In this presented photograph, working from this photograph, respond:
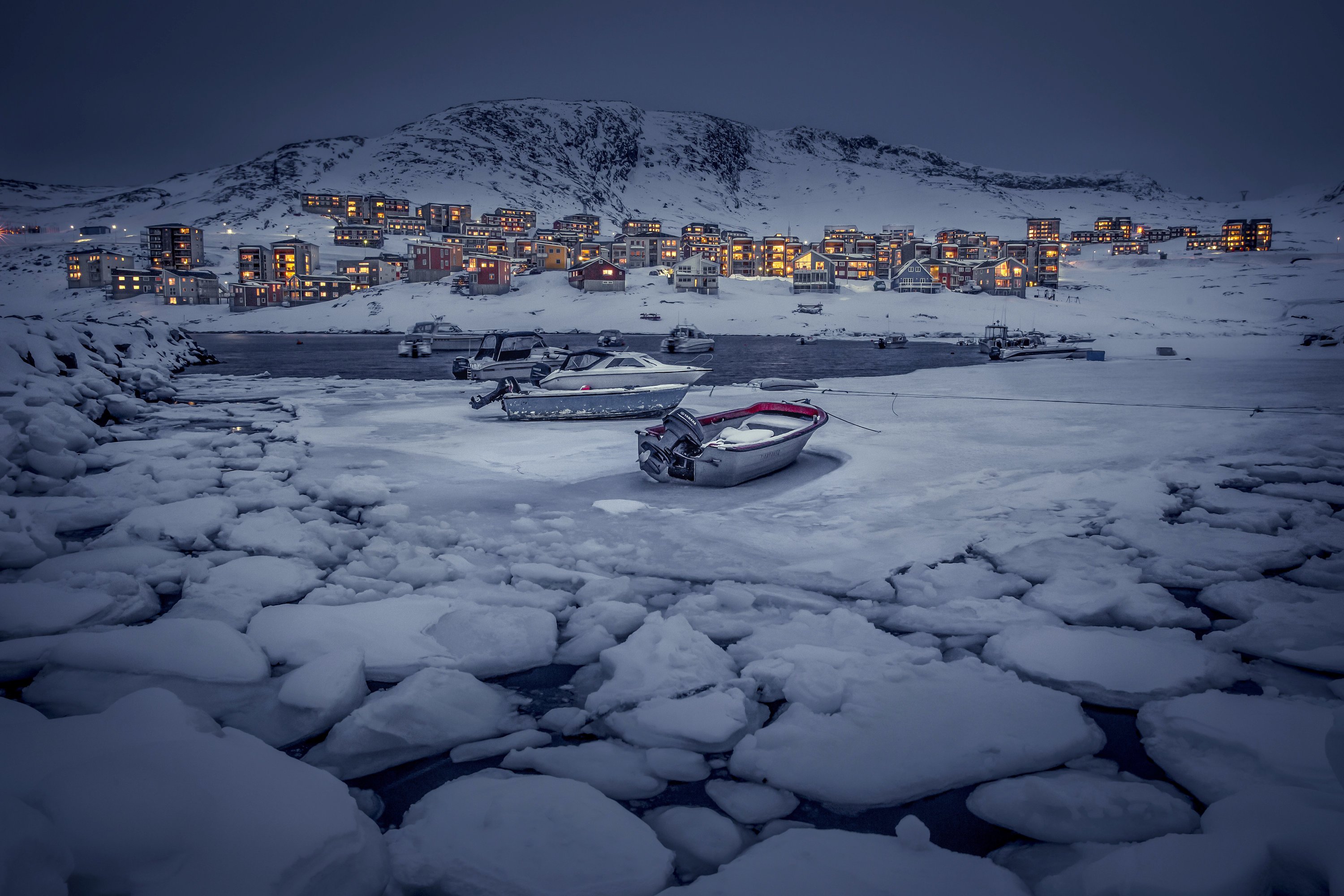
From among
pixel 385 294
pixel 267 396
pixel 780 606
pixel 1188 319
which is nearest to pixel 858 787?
pixel 780 606

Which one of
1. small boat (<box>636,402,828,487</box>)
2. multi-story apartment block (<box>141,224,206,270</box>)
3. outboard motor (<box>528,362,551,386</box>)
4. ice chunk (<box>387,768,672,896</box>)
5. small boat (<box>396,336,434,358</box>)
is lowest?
ice chunk (<box>387,768,672,896</box>)

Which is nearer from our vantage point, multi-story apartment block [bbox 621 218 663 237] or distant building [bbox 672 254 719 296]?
distant building [bbox 672 254 719 296]

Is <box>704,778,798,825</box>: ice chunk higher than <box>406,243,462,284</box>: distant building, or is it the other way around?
<box>406,243,462,284</box>: distant building

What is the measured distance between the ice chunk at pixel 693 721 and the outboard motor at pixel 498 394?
14.7 meters

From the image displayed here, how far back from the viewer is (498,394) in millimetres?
19750

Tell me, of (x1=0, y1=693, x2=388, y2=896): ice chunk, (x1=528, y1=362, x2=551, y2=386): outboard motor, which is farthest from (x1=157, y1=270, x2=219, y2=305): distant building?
(x1=0, y1=693, x2=388, y2=896): ice chunk

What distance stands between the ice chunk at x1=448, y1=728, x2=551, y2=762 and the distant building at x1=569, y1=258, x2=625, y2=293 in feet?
332

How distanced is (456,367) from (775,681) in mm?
27331

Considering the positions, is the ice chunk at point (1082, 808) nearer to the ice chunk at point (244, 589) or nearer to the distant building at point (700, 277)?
the ice chunk at point (244, 589)

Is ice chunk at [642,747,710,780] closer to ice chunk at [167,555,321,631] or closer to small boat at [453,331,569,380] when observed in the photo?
ice chunk at [167,555,321,631]

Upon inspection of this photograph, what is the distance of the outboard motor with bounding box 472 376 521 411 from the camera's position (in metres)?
19.1

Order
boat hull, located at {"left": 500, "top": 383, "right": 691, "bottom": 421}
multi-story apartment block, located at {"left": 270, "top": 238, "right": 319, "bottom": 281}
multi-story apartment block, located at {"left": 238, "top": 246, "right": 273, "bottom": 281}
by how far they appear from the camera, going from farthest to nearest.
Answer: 1. multi-story apartment block, located at {"left": 238, "top": 246, "right": 273, "bottom": 281}
2. multi-story apartment block, located at {"left": 270, "top": 238, "right": 319, "bottom": 281}
3. boat hull, located at {"left": 500, "top": 383, "right": 691, "bottom": 421}

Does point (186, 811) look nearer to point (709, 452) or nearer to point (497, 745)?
point (497, 745)

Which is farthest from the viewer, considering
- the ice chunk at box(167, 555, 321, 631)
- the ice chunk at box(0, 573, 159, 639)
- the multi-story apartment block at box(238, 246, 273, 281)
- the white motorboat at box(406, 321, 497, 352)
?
the multi-story apartment block at box(238, 246, 273, 281)
